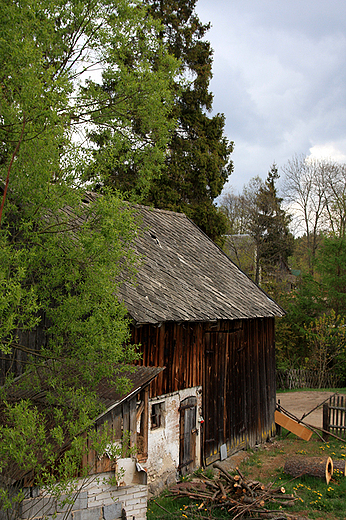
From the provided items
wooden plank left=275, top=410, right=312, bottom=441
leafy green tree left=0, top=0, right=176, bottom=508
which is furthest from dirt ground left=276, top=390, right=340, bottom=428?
leafy green tree left=0, top=0, right=176, bottom=508

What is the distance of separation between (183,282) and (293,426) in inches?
263

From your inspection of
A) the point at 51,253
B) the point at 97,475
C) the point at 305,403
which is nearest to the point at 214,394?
the point at 97,475

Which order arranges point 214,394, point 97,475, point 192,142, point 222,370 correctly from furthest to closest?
point 192,142 < point 222,370 < point 214,394 < point 97,475

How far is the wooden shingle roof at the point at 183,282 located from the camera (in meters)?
9.66

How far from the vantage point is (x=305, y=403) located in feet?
66.0

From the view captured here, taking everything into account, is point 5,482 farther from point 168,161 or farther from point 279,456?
point 168,161

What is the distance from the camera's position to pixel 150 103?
7.80 meters

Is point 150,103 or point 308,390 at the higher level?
point 150,103

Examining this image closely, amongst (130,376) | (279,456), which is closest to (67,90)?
(130,376)

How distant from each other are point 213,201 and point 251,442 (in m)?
13.1

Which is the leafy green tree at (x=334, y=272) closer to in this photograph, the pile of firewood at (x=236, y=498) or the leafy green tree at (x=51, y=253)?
the pile of firewood at (x=236, y=498)

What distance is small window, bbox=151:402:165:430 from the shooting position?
998 centimetres

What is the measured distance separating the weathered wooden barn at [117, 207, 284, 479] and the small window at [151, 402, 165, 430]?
0.02 meters

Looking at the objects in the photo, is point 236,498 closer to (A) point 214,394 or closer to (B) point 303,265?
(A) point 214,394
